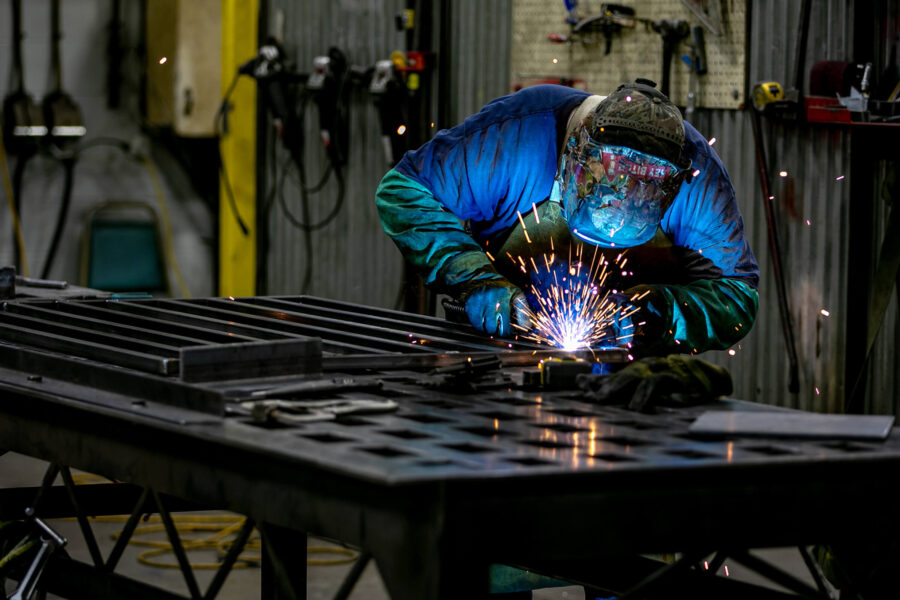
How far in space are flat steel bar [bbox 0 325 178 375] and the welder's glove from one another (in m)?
0.80

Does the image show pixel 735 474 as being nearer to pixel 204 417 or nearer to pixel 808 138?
pixel 204 417

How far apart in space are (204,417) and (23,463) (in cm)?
418

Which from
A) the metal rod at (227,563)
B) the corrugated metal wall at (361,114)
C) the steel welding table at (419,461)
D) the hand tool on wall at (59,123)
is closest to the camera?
the steel welding table at (419,461)

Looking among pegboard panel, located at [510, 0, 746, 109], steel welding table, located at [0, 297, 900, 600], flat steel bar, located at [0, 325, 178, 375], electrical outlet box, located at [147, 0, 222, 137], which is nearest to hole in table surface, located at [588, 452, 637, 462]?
steel welding table, located at [0, 297, 900, 600]

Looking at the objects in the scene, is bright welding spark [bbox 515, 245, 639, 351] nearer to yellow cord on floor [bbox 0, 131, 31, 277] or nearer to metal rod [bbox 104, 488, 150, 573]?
metal rod [bbox 104, 488, 150, 573]

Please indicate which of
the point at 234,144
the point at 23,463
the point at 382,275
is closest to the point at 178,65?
the point at 234,144

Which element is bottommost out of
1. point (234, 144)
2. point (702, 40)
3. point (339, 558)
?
point (339, 558)

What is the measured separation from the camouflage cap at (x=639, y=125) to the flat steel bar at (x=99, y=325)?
92 cm

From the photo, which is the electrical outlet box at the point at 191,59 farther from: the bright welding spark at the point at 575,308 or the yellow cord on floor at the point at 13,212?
the bright welding spark at the point at 575,308

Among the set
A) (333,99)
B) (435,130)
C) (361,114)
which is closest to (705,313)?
(435,130)

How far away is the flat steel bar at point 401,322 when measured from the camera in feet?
9.43

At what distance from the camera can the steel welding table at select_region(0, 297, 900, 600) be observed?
5.36ft

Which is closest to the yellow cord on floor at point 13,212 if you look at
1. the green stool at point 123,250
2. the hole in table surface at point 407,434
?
the green stool at point 123,250

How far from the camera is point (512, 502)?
5.37 feet
